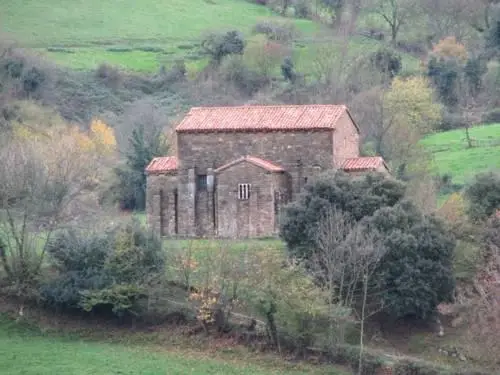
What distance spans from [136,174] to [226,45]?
113 feet

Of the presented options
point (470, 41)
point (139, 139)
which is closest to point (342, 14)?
point (470, 41)

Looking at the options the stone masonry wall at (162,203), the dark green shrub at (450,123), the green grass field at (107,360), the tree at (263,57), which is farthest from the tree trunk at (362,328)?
the tree at (263,57)

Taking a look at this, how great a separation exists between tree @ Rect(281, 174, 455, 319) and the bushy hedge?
568cm

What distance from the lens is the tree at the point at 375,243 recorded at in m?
54.1

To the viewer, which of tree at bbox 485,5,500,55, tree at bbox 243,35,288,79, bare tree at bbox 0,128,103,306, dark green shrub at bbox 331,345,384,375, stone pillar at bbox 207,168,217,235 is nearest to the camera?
dark green shrub at bbox 331,345,384,375

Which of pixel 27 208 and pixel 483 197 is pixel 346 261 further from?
pixel 27 208

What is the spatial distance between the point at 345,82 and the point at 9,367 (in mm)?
49991

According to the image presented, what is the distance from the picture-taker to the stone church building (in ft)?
203

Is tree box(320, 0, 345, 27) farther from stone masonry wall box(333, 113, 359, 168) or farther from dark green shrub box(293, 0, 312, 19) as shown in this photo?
stone masonry wall box(333, 113, 359, 168)

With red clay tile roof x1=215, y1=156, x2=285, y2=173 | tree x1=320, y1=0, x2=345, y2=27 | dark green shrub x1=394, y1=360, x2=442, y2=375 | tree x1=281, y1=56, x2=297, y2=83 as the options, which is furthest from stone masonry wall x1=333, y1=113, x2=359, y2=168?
tree x1=320, y1=0, x2=345, y2=27

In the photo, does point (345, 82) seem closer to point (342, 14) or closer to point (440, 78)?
point (440, 78)

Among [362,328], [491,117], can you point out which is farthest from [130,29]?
→ [362,328]

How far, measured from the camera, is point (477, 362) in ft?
168

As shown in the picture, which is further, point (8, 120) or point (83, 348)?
point (8, 120)
